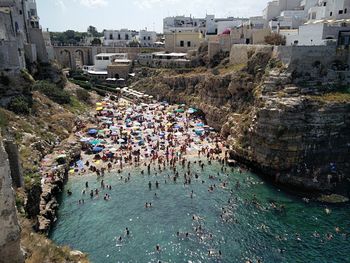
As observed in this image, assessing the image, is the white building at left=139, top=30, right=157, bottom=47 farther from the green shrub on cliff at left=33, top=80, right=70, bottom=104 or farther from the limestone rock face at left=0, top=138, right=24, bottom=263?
the limestone rock face at left=0, top=138, right=24, bottom=263

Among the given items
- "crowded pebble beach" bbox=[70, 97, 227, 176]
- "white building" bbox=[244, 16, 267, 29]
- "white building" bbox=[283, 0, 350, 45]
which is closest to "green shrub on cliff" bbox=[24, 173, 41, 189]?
"crowded pebble beach" bbox=[70, 97, 227, 176]

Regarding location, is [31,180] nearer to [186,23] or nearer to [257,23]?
[257,23]

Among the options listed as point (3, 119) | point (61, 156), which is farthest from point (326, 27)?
point (3, 119)

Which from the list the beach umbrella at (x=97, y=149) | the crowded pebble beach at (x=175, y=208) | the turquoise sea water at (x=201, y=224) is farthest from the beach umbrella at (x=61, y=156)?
the beach umbrella at (x=97, y=149)

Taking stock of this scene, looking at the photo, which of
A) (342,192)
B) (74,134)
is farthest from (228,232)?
(74,134)

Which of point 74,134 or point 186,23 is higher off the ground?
point 186,23

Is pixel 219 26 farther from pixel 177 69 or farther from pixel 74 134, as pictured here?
pixel 74 134
